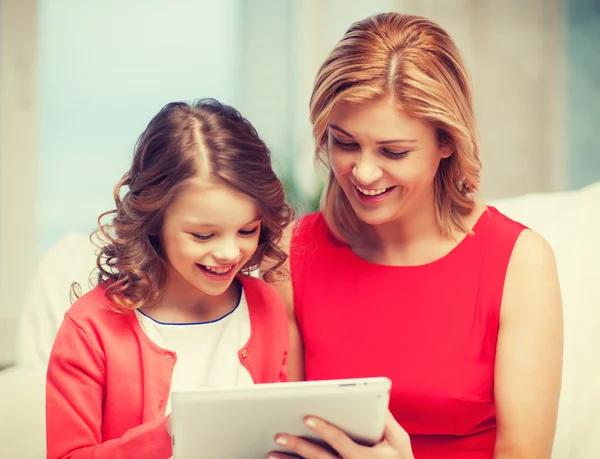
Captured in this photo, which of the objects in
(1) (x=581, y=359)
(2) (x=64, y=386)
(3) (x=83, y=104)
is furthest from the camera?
(3) (x=83, y=104)

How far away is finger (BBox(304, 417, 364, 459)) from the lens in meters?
1.12

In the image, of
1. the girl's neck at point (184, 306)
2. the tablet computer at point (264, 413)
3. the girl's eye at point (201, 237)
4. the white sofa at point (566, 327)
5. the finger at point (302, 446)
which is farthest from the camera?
the white sofa at point (566, 327)

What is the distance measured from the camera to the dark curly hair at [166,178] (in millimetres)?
1269

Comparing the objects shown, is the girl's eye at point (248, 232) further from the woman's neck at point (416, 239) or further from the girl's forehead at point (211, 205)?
the woman's neck at point (416, 239)

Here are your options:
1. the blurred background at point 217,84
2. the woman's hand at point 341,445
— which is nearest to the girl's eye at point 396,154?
the woman's hand at point 341,445

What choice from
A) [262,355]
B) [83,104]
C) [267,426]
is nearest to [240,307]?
[262,355]

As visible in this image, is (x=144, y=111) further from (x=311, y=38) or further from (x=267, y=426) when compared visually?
(x=267, y=426)

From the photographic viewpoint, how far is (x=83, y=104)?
2895 millimetres

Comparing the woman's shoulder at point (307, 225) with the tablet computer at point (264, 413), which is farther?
the woman's shoulder at point (307, 225)

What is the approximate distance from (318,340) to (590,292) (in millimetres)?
626

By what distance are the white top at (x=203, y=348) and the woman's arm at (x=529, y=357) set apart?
47 cm

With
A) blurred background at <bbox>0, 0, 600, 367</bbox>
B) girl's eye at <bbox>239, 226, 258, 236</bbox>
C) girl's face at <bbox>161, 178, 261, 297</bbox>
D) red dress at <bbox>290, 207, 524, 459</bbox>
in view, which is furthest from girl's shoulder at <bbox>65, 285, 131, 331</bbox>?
blurred background at <bbox>0, 0, 600, 367</bbox>

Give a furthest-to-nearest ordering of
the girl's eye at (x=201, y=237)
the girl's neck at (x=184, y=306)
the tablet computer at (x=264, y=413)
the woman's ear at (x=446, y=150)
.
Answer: the woman's ear at (x=446, y=150) → the girl's neck at (x=184, y=306) → the girl's eye at (x=201, y=237) → the tablet computer at (x=264, y=413)

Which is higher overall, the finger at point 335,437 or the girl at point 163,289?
the girl at point 163,289
